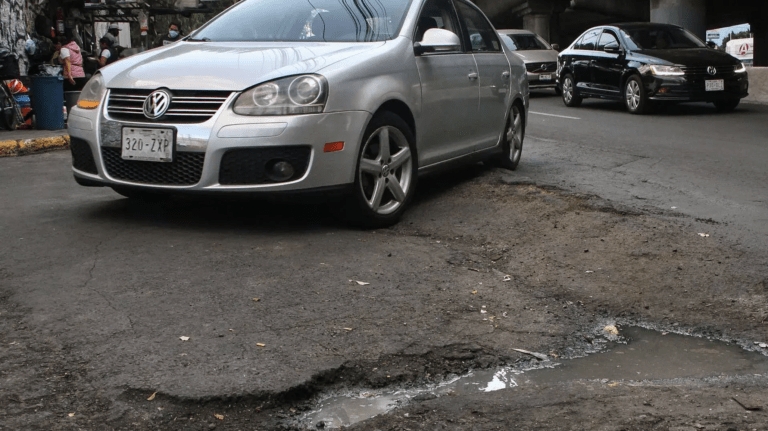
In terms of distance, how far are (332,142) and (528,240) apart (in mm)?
1295

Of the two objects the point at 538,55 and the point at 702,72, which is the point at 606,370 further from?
the point at 538,55

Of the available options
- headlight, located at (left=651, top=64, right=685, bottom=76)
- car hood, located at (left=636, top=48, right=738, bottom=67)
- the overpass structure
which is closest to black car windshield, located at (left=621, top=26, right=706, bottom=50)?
car hood, located at (left=636, top=48, right=738, bottom=67)

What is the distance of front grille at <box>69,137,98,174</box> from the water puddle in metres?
3.04

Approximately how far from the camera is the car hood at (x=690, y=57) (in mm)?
14961

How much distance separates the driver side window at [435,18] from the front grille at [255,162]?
1.52 metres

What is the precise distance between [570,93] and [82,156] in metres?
13.2

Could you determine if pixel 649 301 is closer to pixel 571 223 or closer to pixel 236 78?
pixel 571 223

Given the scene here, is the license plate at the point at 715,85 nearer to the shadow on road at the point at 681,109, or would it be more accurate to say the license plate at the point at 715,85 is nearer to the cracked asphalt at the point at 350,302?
the shadow on road at the point at 681,109

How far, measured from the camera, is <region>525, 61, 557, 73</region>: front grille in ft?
67.4

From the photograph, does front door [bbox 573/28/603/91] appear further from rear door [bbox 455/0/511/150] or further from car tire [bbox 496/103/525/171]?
rear door [bbox 455/0/511/150]

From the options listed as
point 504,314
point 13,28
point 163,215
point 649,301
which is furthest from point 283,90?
point 13,28

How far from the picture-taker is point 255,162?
205 inches

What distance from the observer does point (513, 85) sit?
7.85 metres

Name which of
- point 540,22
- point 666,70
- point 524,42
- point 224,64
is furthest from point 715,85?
point 540,22
